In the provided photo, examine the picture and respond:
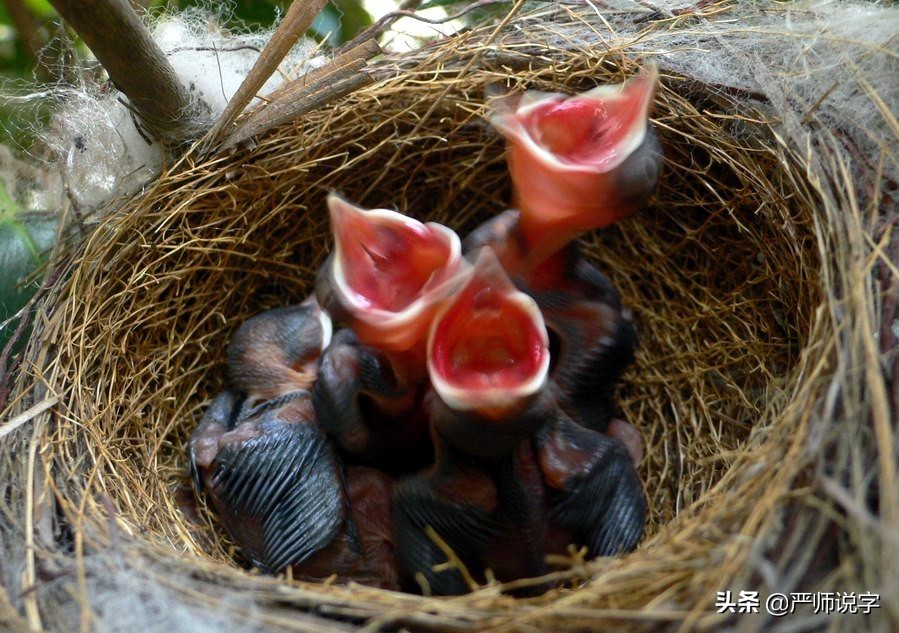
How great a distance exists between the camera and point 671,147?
1.25 meters

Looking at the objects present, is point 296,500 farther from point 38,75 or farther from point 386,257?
point 38,75

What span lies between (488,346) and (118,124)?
0.71 metres

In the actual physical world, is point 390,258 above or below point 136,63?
below

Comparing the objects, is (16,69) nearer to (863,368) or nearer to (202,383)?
(202,383)

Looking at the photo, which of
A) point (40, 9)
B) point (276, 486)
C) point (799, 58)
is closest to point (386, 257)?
point (276, 486)

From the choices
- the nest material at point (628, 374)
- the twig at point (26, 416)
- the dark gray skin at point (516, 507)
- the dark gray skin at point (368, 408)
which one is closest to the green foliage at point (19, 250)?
the nest material at point (628, 374)

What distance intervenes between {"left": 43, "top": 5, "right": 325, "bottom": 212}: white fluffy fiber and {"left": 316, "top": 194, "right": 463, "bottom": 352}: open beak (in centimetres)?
43

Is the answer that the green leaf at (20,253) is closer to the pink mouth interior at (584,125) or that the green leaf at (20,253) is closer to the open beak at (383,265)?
the open beak at (383,265)

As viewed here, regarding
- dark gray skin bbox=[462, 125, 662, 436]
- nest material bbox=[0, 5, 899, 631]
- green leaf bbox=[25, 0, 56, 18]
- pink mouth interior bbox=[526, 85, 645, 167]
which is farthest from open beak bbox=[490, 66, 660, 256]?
green leaf bbox=[25, 0, 56, 18]

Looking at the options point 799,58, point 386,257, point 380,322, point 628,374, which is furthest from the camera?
point 628,374

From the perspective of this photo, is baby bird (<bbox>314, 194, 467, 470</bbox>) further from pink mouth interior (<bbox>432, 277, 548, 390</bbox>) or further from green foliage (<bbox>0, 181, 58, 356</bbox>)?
green foliage (<bbox>0, 181, 58, 356</bbox>)

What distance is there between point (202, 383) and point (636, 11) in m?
0.96

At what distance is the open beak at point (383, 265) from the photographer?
2.98 ft

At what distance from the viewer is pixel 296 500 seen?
1.07 m
